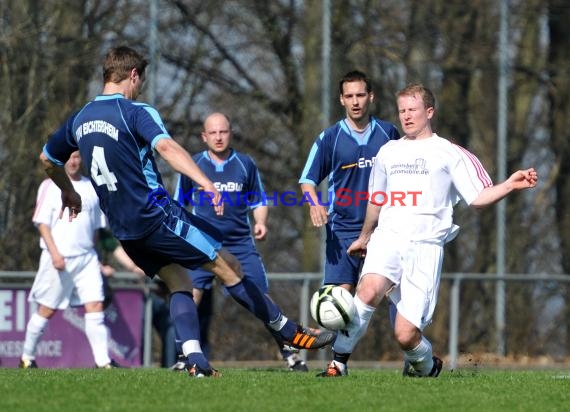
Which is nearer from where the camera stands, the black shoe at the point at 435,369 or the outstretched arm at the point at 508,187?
the outstretched arm at the point at 508,187

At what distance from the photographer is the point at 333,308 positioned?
788 centimetres

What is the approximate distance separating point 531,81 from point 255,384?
30.9 feet

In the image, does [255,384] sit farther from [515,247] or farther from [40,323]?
[515,247]

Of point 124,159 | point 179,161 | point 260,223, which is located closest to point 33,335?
point 260,223

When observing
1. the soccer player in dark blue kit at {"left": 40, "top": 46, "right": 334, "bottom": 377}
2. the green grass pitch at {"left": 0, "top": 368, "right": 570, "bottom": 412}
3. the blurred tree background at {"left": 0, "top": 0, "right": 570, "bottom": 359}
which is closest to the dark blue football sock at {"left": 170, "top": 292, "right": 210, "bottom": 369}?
the soccer player in dark blue kit at {"left": 40, "top": 46, "right": 334, "bottom": 377}

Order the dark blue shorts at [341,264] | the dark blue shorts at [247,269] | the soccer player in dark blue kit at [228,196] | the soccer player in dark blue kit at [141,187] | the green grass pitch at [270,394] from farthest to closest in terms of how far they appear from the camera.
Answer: the soccer player in dark blue kit at [228,196] < the dark blue shorts at [247,269] < the dark blue shorts at [341,264] < the soccer player in dark blue kit at [141,187] < the green grass pitch at [270,394]

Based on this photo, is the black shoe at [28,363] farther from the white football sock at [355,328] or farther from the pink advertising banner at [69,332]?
the white football sock at [355,328]

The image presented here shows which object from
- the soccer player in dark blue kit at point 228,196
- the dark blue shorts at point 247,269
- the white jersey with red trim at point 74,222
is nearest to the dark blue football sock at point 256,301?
the dark blue shorts at point 247,269

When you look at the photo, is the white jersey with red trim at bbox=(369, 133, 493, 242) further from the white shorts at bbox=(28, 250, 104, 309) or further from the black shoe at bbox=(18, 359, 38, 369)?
the black shoe at bbox=(18, 359, 38, 369)

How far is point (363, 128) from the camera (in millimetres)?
9820

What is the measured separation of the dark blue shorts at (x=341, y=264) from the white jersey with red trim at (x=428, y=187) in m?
1.48

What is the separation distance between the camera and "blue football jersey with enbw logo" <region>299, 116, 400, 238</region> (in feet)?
32.0

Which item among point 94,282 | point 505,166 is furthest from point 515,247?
point 94,282

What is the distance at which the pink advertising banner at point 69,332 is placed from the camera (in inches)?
506
